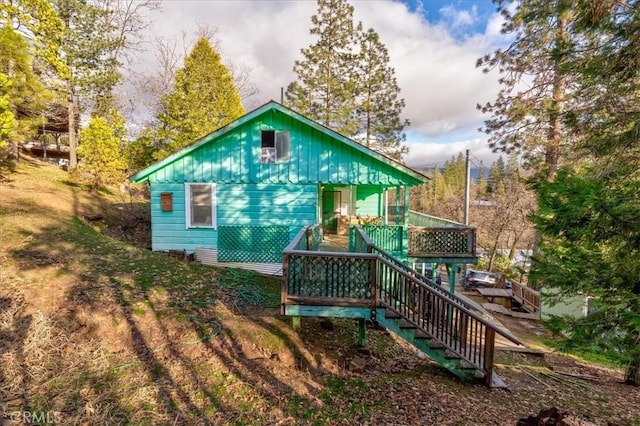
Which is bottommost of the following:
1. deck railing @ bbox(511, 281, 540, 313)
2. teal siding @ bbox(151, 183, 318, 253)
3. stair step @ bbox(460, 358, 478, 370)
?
deck railing @ bbox(511, 281, 540, 313)

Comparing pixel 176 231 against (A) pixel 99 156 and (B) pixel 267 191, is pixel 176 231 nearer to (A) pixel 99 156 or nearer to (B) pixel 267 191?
(B) pixel 267 191

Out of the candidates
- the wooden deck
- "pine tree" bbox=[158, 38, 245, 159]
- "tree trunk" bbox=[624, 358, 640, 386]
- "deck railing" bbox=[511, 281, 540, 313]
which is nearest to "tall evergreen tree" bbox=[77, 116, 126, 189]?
"pine tree" bbox=[158, 38, 245, 159]

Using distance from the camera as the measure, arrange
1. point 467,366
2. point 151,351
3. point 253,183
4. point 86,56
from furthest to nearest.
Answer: point 86,56 < point 253,183 < point 467,366 < point 151,351

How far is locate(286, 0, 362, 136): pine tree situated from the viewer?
974 inches

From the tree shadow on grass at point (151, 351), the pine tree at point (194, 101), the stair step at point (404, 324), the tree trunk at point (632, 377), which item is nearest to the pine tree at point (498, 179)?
the tree trunk at point (632, 377)

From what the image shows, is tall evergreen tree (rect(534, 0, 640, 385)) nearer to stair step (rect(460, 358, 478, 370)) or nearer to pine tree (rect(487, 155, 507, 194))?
stair step (rect(460, 358, 478, 370))

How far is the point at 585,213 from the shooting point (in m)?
4.17

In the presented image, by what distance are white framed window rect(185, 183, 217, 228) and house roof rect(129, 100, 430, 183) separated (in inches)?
46.1

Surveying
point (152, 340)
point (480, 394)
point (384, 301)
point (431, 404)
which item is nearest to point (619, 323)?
point (480, 394)

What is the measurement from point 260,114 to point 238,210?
3470 mm

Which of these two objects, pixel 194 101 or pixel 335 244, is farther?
pixel 194 101

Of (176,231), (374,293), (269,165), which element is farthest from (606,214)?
(176,231)

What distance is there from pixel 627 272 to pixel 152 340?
7.72 m

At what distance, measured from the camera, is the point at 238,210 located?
11359mm
